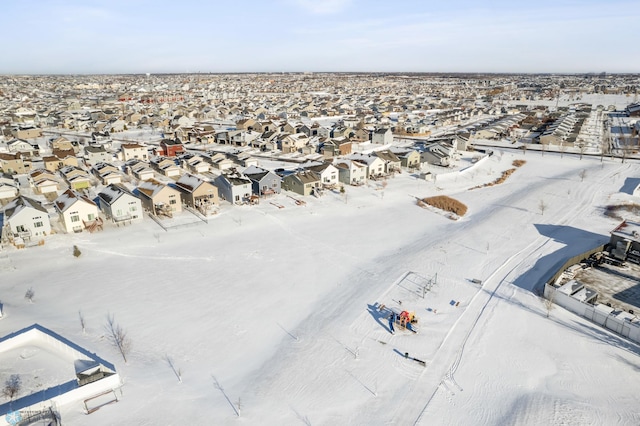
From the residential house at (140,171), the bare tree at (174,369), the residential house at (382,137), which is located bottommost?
the bare tree at (174,369)

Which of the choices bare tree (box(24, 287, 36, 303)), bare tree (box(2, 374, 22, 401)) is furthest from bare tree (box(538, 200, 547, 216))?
bare tree (box(24, 287, 36, 303))

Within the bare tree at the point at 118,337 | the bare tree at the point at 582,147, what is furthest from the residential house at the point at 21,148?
the bare tree at the point at 582,147

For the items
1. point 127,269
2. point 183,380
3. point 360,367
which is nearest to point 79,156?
point 127,269

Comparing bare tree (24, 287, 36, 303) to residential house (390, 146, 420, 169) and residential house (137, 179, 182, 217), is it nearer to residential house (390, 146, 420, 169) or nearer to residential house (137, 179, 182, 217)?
residential house (137, 179, 182, 217)

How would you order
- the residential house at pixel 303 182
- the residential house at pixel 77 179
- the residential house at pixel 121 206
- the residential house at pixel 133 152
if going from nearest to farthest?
1. the residential house at pixel 121 206
2. the residential house at pixel 303 182
3. the residential house at pixel 77 179
4. the residential house at pixel 133 152

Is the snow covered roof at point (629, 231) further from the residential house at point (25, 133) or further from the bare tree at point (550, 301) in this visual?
the residential house at point (25, 133)
